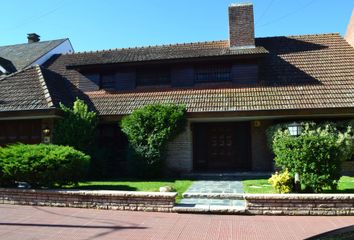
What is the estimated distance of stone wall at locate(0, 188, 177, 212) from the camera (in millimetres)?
9117

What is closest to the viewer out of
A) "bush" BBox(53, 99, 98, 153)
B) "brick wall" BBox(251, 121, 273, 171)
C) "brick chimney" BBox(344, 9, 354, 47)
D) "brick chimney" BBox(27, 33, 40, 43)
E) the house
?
"bush" BBox(53, 99, 98, 153)

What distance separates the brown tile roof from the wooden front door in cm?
156

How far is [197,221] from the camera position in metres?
8.13

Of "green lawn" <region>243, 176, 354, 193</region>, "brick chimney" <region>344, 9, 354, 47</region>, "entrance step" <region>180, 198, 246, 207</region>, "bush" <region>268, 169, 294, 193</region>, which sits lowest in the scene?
"entrance step" <region>180, 198, 246, 207</region>

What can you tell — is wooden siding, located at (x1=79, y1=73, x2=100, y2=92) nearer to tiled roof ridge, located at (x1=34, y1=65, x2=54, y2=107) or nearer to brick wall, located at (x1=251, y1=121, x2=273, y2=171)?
tiled roof ridge, located at (x1=34, y1=65, x2=54, y2=107)

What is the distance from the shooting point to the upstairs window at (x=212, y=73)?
1639 centimetres

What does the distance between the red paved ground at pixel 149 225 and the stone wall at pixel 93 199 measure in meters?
0.30

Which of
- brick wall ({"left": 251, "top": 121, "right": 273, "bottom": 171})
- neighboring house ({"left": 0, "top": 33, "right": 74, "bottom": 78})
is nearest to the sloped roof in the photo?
neighboring house ({"left": 0, "top": 33, "right": 74, "bottom": 78})

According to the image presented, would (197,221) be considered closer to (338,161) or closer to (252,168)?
(338,161)

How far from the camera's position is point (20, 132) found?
15547 millimetres

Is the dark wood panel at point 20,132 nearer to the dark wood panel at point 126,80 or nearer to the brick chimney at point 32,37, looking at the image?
the dark wood panel at point 126,80

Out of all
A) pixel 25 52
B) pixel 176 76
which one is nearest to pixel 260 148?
pixel 176 76

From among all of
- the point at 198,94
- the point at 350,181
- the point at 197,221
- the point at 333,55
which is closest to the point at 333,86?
the point at 333,55

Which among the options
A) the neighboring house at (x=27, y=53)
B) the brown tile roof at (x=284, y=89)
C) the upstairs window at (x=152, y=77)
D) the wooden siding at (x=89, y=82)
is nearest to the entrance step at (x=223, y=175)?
the brown tile roof at (x=284, y=89)
